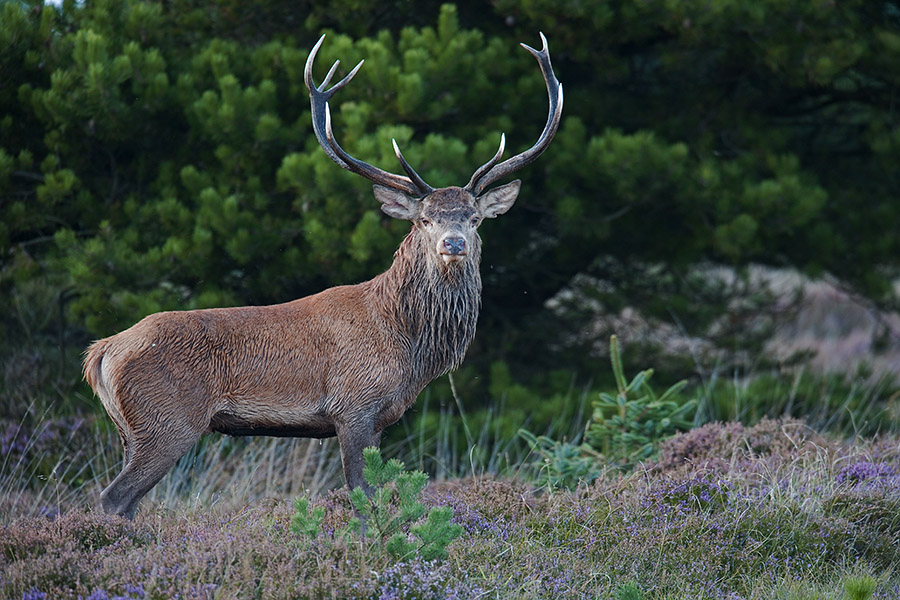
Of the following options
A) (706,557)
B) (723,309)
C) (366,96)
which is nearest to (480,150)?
(366,96)

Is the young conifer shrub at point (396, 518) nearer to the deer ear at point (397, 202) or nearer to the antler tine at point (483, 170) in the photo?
the deer ear at point (397, 202)

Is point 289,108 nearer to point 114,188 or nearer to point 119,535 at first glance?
point 114,188

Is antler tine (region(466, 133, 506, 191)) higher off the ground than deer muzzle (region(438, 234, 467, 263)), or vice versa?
antler tine (region(466, 133, 506, 191))

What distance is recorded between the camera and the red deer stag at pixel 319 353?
485 centimetres

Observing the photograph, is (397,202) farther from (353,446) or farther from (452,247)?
(353,446)

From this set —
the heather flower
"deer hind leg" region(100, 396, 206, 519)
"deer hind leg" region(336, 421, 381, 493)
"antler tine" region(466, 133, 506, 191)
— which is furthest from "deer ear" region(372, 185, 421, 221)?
the heather flower

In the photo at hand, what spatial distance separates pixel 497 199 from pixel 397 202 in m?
0.59

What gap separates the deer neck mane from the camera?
215 inches

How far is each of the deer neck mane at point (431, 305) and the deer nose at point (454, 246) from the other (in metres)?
0.31

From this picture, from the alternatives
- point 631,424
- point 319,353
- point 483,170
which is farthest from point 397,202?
point 631,424

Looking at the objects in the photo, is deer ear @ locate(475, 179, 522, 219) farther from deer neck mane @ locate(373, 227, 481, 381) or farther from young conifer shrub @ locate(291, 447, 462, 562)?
young conifer shrub @ locate(291, 447, 462, 562)

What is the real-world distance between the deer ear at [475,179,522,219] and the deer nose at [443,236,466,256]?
52cm

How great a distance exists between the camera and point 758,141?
9.30 meters

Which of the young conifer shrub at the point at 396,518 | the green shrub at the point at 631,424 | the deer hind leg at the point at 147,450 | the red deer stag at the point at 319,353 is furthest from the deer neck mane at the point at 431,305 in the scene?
the green shrub at the point at 631,424
